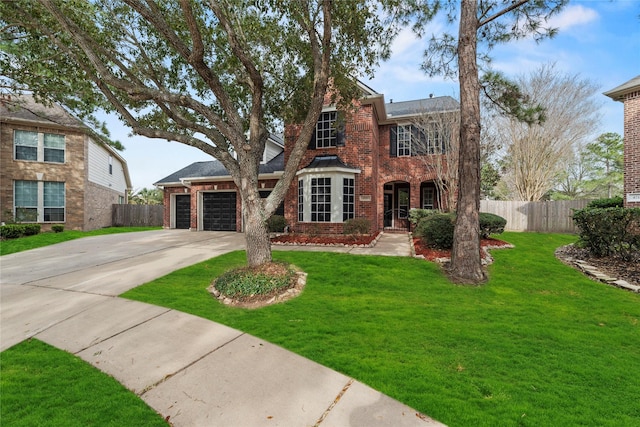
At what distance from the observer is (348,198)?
12523 millimetres

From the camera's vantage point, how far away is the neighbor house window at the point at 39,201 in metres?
15.9

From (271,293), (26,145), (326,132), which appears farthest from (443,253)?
(26,145)

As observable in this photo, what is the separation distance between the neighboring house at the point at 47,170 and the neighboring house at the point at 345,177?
556cm

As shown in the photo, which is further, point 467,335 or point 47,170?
point 47,170

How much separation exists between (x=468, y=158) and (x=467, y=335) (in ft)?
13.8

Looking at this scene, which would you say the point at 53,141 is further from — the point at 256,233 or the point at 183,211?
the point at 256,233

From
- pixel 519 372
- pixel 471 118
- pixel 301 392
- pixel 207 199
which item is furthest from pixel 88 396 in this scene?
pixel 207 199

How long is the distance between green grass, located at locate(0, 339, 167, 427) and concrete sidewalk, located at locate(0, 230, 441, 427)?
129mm

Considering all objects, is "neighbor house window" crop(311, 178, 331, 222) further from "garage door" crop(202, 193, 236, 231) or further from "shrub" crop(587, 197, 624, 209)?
"shrub" crop(587, 197, 624, 209)

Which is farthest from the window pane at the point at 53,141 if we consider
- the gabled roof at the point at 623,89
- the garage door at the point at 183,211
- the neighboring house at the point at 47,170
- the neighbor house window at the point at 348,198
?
the gabled roof at the point at 623,89

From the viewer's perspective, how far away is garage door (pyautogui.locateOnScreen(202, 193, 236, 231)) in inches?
631

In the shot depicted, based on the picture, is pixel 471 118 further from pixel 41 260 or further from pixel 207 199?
pixel 207 199

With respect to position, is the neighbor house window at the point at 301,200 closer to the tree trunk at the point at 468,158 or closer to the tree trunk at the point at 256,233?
the tree trunk at the point at 256,233

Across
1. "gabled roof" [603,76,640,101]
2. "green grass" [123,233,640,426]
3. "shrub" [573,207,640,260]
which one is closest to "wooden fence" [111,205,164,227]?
"green grass" [123,233,640,426]
